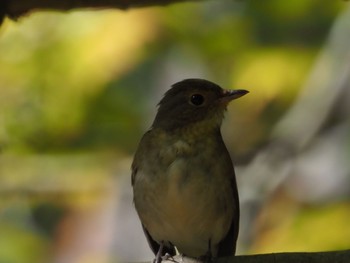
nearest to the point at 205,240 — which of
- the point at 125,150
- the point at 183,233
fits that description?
the point at 183,233

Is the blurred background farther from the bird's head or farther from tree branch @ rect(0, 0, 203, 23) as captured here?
tree branch @ rect(0, 0, 203, 23)

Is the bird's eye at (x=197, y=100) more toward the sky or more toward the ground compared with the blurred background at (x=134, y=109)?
more toward the ground

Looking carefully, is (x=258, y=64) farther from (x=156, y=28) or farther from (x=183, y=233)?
(x=183, y=233)

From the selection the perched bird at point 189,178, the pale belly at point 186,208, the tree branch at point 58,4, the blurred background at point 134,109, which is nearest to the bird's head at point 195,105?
the perched bird at point 189,178

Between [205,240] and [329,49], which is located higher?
[329,49]

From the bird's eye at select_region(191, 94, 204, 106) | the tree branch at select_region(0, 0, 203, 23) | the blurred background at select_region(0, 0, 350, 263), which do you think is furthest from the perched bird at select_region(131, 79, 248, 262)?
the tree branch at select_region(0, 0, 203, 23)

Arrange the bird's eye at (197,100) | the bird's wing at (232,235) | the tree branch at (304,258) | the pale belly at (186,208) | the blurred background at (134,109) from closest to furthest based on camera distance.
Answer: the tree branch at (304,258) → the pale belly at (186,208) → the bird's wing at (232,235) → the bird's eye at (197,100) → the blurred background at (134,109)

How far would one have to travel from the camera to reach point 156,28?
7.54 metres

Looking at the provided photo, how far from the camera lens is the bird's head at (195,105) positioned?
18.8ft

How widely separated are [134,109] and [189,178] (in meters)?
2.26

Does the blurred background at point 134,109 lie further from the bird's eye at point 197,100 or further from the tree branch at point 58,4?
the tree branch at point 58,4

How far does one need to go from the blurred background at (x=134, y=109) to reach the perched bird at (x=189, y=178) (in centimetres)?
103

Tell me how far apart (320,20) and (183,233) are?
107 inches

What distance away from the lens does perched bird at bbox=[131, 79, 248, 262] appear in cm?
548
